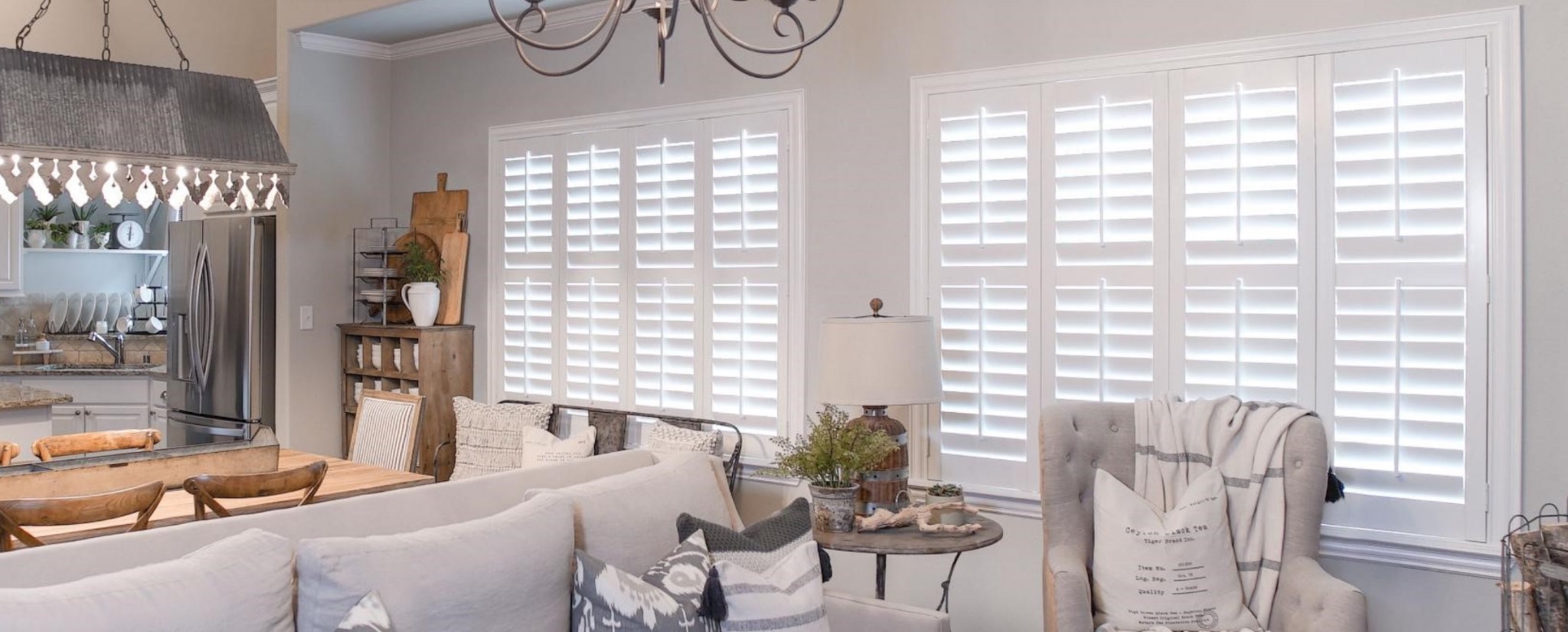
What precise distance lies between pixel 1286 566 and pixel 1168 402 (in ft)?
1.69

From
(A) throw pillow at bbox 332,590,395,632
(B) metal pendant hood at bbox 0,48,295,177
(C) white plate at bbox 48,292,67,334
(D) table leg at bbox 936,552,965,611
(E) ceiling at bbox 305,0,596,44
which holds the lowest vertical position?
(D) table leg at bbox 936,552,965,611

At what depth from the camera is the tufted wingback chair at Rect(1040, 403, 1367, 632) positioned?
2535mm

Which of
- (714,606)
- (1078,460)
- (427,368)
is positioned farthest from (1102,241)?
(427,368)

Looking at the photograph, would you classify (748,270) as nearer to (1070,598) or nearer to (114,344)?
(1070,598)

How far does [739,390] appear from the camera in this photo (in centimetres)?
411

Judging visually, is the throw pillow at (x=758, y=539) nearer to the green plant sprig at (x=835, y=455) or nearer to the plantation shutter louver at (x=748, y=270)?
the green plant sprig at (x=835, y=455)

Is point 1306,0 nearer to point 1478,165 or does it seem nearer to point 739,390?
point 1478,165

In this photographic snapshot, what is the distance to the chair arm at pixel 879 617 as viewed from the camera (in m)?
2.49

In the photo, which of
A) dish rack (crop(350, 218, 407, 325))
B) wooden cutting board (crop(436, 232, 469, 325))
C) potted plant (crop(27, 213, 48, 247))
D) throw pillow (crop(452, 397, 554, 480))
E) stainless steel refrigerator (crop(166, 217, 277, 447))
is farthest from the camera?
potted plant (crop(27, 213, 48, 247))

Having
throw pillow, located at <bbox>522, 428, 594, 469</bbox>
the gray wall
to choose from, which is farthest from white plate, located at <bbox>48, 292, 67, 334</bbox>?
throw pillow, located at <bbox>522, 428, 594, 469</bbox>

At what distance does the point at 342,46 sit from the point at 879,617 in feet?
13.2

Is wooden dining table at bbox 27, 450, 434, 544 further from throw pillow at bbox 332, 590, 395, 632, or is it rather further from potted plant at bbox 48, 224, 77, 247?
potted plant at bbox 48, 224, 77, 247

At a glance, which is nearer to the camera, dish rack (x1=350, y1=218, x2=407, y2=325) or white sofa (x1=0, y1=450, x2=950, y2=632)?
white sofa (x1=0, y1=450, x2=950, y2=632)

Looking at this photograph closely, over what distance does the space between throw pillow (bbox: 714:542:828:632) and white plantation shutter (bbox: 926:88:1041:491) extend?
1346 millimetres
